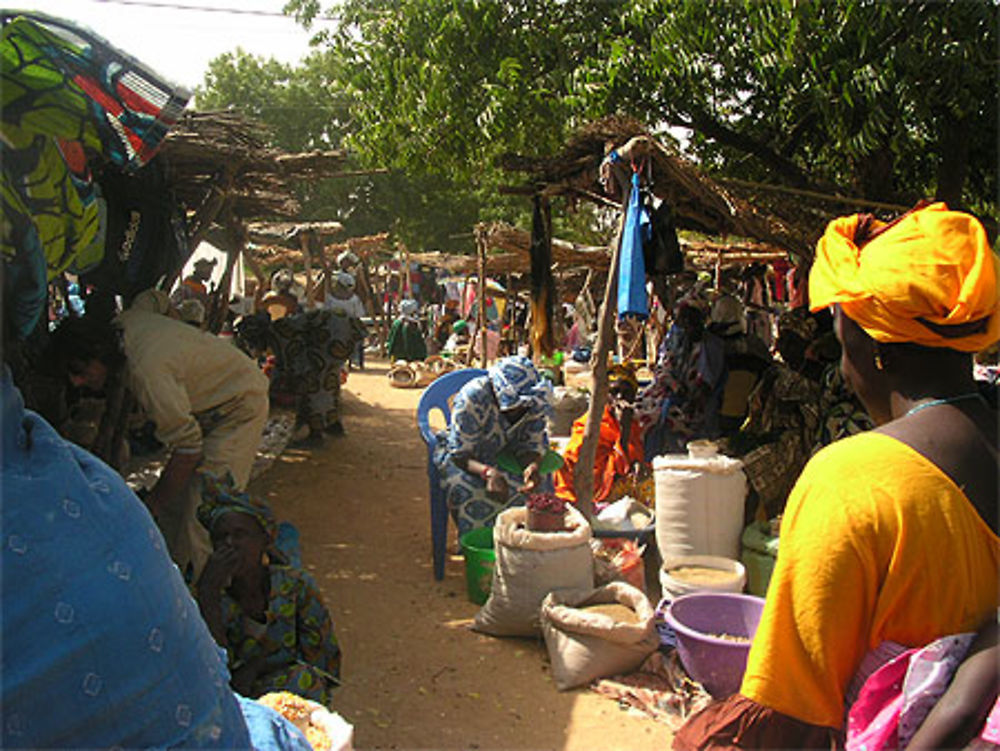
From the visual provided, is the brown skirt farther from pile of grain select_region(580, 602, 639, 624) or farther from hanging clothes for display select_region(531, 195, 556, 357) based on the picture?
hanging clothes for display select_region(531, 195, 556, 357)

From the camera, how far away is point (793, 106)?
6.98 metres

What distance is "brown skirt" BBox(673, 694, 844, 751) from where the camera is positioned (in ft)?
4.67

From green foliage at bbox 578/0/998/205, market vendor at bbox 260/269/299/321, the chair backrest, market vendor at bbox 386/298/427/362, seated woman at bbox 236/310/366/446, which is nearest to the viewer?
green foliage at bbox 578/0/998/205

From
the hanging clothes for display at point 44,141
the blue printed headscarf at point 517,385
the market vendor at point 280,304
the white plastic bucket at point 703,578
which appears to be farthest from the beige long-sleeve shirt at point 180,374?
the market vendor at point 280,304

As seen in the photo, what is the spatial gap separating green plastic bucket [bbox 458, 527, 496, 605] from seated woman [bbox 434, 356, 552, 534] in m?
0.17

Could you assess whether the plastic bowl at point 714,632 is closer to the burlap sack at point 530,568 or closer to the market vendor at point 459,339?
the burlap sack at point 530,568

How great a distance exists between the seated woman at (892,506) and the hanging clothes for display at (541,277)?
5.81 metres

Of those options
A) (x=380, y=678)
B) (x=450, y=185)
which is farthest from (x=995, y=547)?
(x=450, y=185)

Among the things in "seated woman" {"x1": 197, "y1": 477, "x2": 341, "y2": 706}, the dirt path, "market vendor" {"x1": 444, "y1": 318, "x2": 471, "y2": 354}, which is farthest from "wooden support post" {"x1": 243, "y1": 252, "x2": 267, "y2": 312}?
"seated woman" {"x1": 197, "y1": 477, "x2": 341, "y2": 706}

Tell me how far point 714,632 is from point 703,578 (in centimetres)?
41

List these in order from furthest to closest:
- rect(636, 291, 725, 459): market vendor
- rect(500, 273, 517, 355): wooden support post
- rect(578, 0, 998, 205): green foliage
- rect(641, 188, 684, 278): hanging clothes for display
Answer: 1. rect(500, 273, 517, 355): wooden support post
2. rect(636, 291, 725, 459): market vendor
3. rect(578, 0, 998, 205): green foliage
4. rect(641, 188, 684, 278): hanging clothes for display

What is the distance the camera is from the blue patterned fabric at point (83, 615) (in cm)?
97

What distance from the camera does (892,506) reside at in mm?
1298

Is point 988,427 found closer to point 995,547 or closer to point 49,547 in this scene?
point 995,547
